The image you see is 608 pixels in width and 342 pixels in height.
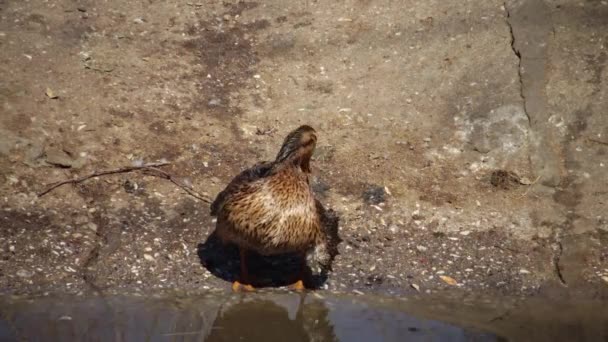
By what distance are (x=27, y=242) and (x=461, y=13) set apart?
5016 mm

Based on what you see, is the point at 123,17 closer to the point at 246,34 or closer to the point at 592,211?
the point at 246,34

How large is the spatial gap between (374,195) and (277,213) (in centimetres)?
140

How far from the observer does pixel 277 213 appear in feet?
17.9

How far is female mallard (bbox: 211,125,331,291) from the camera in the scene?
5430mm

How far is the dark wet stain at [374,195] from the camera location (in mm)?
6555

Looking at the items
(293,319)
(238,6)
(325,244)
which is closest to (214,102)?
(238,6)

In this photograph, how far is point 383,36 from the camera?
323 inches


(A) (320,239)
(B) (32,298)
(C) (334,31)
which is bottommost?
(B) (32,298)

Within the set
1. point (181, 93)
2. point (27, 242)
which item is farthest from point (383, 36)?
point (27, 242)

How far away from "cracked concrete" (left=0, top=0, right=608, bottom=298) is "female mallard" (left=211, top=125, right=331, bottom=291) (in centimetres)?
34

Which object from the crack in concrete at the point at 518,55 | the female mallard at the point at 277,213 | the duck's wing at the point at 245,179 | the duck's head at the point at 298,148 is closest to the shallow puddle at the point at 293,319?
the female mallard at the point at 277,213

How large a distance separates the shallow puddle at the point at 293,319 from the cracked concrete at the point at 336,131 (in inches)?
9.1

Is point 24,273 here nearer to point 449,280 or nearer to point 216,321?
point 216,321

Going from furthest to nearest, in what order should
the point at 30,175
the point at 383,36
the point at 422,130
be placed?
the point at 383,36, the point at 422,130, the point at 30,175
